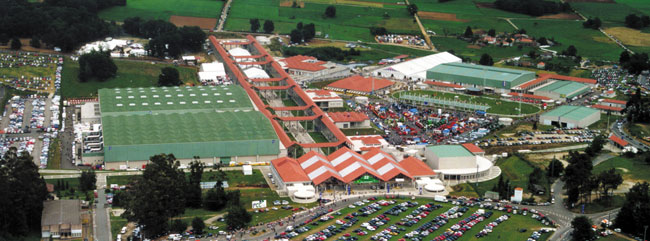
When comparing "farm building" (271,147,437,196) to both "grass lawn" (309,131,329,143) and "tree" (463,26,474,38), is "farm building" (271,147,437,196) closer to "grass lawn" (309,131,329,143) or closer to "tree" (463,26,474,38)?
"grass lawn" (309,131,329,143)

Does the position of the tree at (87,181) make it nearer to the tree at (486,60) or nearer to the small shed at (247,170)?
the small shed at (247,170)

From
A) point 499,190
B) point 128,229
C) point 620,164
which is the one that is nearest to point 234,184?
point 128,229

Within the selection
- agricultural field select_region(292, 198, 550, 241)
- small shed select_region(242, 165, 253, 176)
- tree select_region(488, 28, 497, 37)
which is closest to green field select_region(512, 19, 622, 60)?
tree select_region(488, 28, 497, 37)

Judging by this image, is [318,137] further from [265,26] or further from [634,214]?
[265,26]

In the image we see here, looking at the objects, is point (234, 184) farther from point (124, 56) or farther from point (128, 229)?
point (124, 56)

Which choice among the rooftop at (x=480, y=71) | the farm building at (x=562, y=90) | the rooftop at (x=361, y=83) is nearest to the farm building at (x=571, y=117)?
the farm building at (x=562, y=90)

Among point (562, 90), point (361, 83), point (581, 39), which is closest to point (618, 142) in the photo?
point (562, 90)
